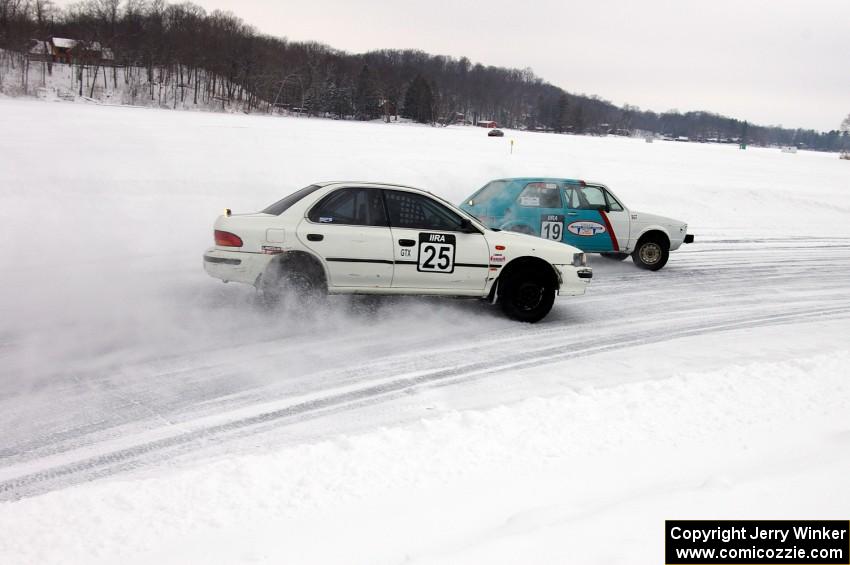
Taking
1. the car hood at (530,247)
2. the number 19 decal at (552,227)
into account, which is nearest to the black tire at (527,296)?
the car hood at (530,247)

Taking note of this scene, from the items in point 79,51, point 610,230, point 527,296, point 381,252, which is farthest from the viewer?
point 79,51

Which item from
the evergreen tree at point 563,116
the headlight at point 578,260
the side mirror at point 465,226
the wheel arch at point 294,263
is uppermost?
the evergreen tree at point 563,116

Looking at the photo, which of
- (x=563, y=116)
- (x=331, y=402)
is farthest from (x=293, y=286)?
(x=563, y=116)

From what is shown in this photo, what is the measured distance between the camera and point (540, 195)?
11273 mm

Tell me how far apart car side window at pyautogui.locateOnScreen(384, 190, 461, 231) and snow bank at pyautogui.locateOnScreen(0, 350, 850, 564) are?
2766 millimetres

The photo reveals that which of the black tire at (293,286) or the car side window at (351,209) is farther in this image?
the car side window at (351,209)

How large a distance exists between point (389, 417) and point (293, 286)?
2652 mm

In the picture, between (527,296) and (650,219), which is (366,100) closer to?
(650,219)

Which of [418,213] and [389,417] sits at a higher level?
[418,213]

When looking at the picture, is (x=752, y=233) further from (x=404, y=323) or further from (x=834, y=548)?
(x=834, y=548)

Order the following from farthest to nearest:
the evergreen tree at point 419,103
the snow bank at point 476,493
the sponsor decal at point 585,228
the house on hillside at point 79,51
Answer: the evergreen tree at point 419,103 → the house on hillside at point 79,51 → the sponsor decal at point 585,228 → the snow bank at point 476,493

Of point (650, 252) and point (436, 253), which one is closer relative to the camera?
point (436, 253)

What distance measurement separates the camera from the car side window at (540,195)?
11.2m

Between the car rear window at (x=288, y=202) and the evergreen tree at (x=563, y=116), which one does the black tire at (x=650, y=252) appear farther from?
the evergreen tree at (x=563, y=116)
